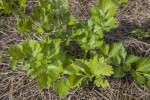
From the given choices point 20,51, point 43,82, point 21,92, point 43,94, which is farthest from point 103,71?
point 21,92

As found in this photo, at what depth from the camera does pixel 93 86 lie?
5.97ft

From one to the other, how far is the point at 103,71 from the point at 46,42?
0.67 m

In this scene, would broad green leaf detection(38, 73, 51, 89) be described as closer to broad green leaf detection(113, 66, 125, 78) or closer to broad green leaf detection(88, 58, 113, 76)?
broad green leaf detection(88, 58, 113, 76)

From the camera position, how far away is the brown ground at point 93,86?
1771 millimetres

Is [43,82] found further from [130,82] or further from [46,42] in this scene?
[130,82]

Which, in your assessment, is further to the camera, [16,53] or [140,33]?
[140,33]

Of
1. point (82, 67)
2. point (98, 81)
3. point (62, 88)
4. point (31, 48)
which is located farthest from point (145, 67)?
point (31, 48)

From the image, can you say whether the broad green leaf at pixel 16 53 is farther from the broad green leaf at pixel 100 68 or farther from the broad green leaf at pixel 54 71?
the broad green leaf at pixel 100 68

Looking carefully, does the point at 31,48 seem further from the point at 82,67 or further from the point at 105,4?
the point at 105,4

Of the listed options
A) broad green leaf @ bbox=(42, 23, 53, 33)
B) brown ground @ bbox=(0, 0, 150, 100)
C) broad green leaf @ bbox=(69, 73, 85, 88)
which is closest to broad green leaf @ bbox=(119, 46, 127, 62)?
brown ground @ bbox=(0, 0, 150, 100)

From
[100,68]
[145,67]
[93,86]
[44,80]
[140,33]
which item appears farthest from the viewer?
[140,33]

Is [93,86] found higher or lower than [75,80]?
lower

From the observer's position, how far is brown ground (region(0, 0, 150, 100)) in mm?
1771

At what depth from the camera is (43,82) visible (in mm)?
1380
